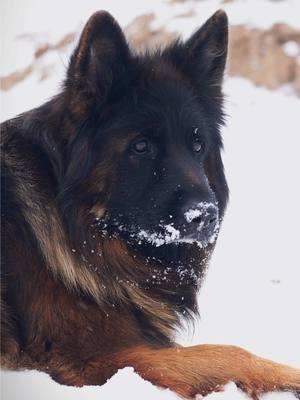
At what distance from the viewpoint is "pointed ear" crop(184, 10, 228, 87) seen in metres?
4.15

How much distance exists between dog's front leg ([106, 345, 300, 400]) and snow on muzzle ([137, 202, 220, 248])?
0.62 m

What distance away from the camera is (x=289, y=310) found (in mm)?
4938

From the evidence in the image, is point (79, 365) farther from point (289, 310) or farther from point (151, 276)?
point (289, 310)

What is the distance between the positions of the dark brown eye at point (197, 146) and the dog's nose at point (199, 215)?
48 cm

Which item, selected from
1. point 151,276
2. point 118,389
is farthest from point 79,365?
point 151,276

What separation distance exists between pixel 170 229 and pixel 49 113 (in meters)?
0.99

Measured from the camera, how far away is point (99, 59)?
3703mm

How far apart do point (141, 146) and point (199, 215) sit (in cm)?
54

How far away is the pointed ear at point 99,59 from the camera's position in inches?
141

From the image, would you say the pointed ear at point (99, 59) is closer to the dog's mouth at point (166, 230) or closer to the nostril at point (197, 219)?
the dog's mouth at point (166, 230)

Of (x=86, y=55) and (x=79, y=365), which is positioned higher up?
(x=86, y=55)

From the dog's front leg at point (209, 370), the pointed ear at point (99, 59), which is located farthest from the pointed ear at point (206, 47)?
the dog's front leg at point (209, 370)

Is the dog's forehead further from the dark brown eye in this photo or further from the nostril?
the nostril

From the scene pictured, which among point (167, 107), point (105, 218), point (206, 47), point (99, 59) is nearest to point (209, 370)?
point (105, 218)
